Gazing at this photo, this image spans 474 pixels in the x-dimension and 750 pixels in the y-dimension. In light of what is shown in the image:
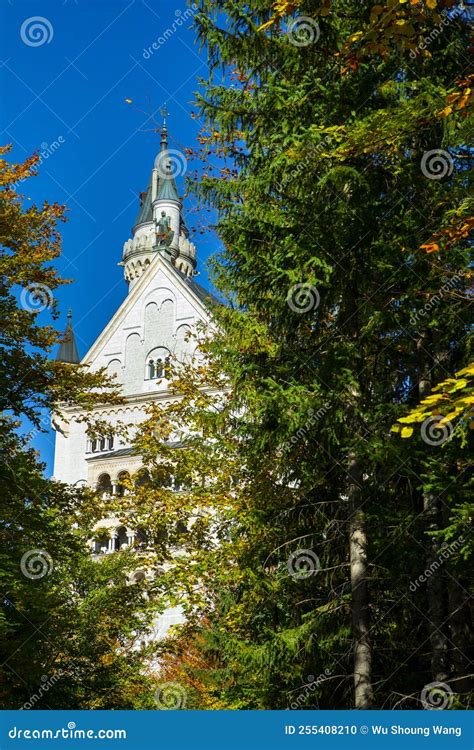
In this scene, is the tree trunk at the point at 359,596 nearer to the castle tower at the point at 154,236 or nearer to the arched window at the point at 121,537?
the arched window at the point at 121,537

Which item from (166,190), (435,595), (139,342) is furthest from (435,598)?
(166,190)

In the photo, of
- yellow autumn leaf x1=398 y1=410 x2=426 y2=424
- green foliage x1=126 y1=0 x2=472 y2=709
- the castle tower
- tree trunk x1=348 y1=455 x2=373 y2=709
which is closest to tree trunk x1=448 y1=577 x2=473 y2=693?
green foliage x1=126 y1=0 x2=472 y2=709

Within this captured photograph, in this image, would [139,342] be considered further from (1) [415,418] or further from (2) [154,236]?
(1) [415,418]

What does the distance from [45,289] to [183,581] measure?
5872 millimetres

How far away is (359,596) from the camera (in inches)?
412

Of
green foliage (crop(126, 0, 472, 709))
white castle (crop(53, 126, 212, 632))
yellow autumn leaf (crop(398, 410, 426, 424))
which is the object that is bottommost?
yellow autumn leaf (crop(398, 410, 426, 424))

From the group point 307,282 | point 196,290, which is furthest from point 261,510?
point 196,290

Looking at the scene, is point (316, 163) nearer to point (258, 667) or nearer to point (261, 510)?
point (261, 510)

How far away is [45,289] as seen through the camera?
56.3 feet

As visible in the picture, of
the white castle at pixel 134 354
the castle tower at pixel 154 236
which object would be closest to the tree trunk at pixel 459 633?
the white castle at pixel 134 354

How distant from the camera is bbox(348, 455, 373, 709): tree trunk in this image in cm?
999

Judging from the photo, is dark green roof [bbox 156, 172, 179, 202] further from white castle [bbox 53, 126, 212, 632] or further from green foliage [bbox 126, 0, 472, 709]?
green foliage [bbox 126, 0, 472, 709]
